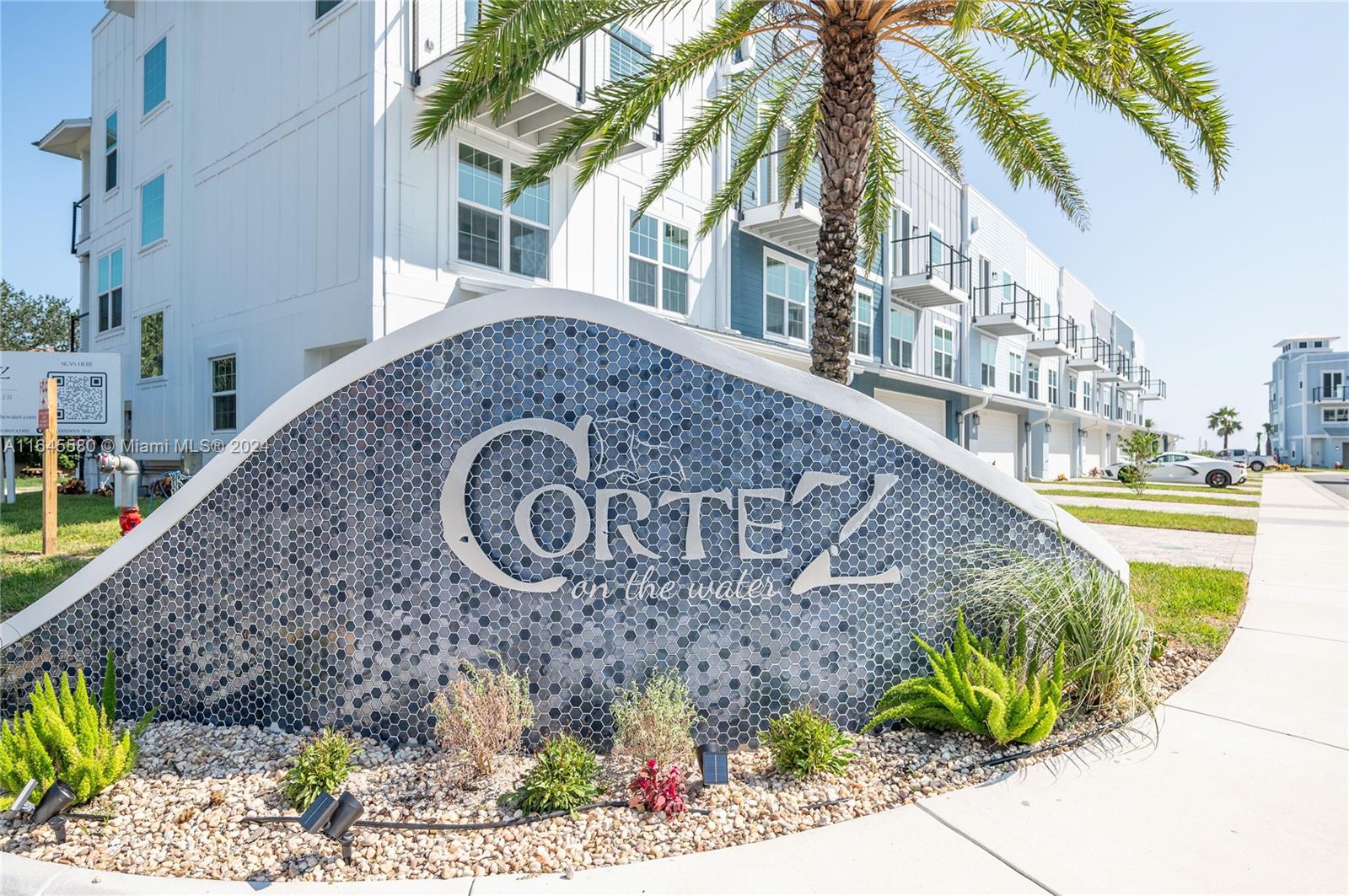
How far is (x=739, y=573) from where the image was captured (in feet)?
13.0

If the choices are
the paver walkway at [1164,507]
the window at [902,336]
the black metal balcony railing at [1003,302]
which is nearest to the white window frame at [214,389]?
the window at [902,336]

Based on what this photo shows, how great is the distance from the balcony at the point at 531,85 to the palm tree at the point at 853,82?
1.43m

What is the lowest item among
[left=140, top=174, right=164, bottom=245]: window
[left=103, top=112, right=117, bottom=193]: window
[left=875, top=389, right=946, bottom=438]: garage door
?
[left=875, top=389, right=946, bottom=438]: garage door

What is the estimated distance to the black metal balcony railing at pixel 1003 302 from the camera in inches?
1022

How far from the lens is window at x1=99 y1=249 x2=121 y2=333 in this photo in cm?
1595

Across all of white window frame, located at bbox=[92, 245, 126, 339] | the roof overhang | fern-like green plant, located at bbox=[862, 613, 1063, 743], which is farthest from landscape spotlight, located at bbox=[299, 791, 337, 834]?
the roof overhang

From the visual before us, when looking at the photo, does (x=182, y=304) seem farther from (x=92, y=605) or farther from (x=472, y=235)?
(x=92, y=605)

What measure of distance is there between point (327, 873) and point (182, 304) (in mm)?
13689

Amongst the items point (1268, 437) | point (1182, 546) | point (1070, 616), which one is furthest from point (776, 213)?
point (1268, 437)

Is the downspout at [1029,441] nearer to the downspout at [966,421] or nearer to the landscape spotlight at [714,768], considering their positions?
the downspout at [966,421]

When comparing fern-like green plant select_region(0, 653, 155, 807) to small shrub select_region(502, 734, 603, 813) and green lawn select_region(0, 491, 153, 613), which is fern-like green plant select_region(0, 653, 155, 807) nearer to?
small shrub select_region(502, 734, 603, 813)

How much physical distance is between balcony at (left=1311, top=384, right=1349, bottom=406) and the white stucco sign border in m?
81.7

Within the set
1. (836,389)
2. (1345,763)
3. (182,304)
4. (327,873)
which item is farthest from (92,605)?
(182,304)

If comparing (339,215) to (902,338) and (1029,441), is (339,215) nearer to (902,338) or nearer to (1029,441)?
(902,338)
